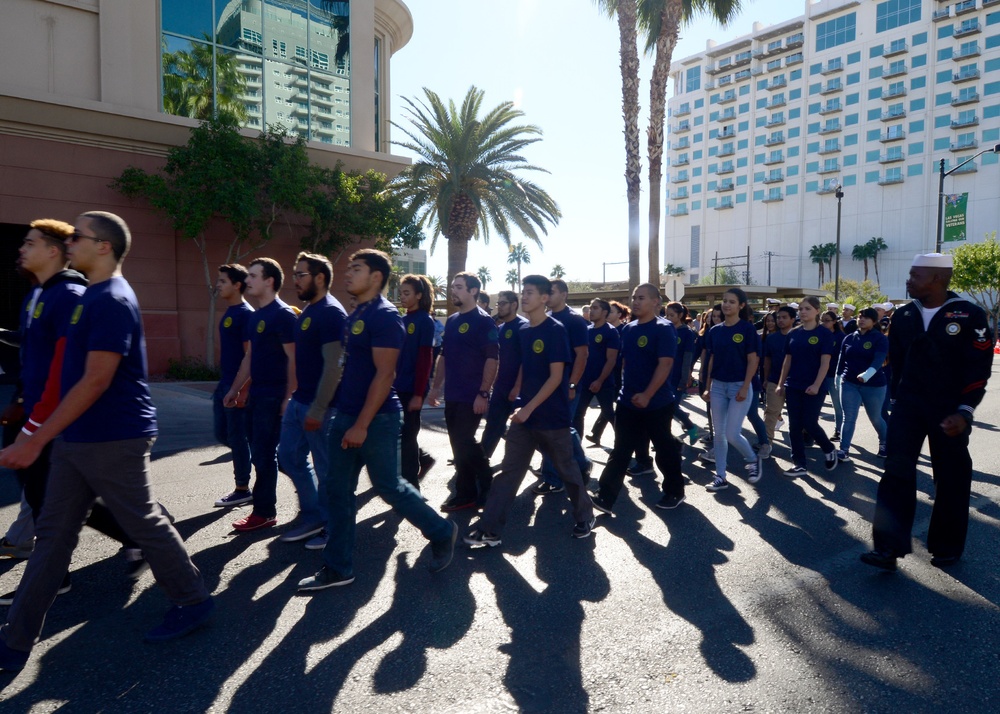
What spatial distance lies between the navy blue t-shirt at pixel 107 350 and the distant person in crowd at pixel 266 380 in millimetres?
1858

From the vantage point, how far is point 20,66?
49.4 feet

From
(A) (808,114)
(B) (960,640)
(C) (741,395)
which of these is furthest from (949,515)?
(A) (808,114)

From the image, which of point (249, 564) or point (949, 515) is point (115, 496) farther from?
point (949, 515)

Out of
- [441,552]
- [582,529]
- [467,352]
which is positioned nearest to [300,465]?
[441,552]

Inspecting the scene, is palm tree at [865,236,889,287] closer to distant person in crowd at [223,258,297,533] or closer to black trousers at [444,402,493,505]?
black trousers at [444,402,493,505]

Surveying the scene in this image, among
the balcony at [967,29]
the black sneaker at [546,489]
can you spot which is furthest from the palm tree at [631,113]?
the balcony at [967,29]

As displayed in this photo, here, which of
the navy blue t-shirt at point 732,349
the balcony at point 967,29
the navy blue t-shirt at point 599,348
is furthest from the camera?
the balcony at point 967,29

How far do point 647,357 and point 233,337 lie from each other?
3.18m

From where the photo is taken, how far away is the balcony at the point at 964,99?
69.3m

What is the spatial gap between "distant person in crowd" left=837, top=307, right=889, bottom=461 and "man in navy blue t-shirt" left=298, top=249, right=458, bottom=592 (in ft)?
19.5

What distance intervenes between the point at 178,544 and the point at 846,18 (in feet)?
300

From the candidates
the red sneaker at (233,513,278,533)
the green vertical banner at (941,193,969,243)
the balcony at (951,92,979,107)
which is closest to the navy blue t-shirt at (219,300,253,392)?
the red sneaker at (233,513,278,533)

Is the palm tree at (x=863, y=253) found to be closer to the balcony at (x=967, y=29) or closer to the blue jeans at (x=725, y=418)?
the balcony at (x=967, y=29)

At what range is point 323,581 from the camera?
13.3 feet
